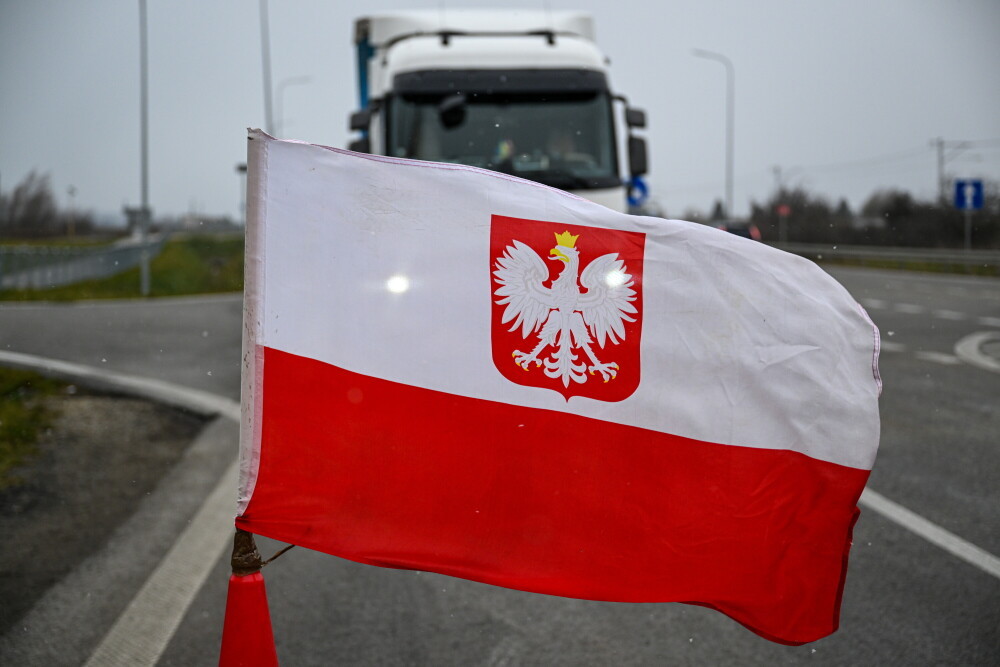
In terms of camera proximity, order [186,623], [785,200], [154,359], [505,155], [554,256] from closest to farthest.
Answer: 1. [554,256]
2. [186,623]
3. [505,155]
4. [154,359]
5. [785,200]

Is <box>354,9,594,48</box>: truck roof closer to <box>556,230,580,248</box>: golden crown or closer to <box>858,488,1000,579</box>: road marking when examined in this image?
<box>858,488,1000,579</box>: road marking

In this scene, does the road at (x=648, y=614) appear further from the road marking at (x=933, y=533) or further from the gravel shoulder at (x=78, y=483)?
the gravel shoulder at (x=78, y=483)

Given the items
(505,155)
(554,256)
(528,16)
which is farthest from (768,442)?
(528,16)

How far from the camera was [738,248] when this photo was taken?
10.3 feet

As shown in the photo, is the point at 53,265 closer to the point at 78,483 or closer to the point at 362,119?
the point at 362,119

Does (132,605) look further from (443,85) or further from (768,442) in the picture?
(443,85)

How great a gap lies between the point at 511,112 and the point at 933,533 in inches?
237

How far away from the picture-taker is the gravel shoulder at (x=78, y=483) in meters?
5.27

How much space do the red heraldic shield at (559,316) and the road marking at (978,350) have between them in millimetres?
10956

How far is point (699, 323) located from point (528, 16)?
9686 millimetres

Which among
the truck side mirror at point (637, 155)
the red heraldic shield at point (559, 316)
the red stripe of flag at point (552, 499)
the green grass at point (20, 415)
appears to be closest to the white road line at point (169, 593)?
the green grass at point (20, 415)

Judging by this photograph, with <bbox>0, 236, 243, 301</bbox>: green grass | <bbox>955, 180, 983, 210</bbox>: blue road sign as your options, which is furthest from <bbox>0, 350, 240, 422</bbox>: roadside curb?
<bbox>955, 180, 983, 210</bbox>: blue road sign

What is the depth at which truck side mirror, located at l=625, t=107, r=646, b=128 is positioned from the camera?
1115cm

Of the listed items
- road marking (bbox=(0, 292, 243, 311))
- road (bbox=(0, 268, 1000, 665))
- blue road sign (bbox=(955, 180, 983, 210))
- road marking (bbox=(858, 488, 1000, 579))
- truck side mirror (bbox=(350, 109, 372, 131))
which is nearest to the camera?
road (bbox=(0, 268, 1000, 665))
